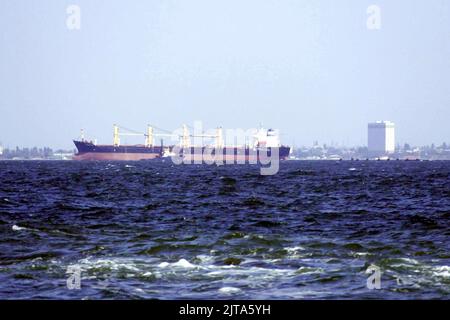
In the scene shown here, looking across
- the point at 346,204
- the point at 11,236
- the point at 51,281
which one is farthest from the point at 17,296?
the point at 346,204

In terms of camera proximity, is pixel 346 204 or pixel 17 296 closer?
pixel 17 296

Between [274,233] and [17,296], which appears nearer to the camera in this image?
[17,296]

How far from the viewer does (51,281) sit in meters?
16.3

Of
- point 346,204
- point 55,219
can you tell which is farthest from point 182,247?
point 346,204

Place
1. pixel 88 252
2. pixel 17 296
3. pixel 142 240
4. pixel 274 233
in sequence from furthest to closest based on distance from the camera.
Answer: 1. pixel 274 233
2. pixel 142 240
3. pixel 88 252
4. pixel 17 296

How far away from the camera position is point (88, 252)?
20969mm

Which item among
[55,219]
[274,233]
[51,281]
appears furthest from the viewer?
[55,219]

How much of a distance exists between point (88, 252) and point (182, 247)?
108 inches

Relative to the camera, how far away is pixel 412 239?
24203 millimetres
